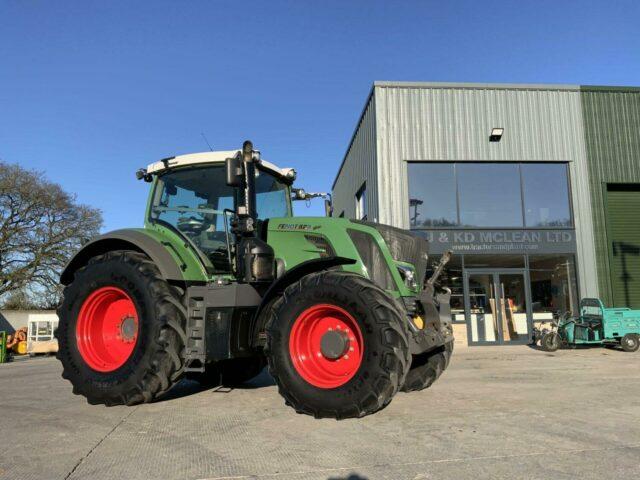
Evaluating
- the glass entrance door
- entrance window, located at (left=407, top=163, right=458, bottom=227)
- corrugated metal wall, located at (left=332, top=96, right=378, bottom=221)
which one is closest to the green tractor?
corrugated metal wall, located at (left=332, top=96, right=378, bottom=221)

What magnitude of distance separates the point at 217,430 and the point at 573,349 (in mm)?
11116

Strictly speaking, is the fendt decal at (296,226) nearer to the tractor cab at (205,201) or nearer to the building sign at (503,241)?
the tractor cab at (205,201)

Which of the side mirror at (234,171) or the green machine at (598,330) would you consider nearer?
the side mirror at (234,171)

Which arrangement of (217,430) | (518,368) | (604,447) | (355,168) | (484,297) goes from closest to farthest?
1. (604,447)
2. (217,430)
3. (518,368)
4. (484,297)
5. (355,168)

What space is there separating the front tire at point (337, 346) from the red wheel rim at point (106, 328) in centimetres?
173

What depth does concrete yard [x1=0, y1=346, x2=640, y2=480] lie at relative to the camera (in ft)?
9.62

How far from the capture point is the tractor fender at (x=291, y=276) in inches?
173

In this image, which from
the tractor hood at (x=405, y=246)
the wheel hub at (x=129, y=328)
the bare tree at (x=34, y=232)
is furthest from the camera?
the bare tree at (x=34, y=232)

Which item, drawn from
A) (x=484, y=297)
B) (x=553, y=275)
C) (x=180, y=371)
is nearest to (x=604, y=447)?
(x=180, y=371)

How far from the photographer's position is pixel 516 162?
1438 centimetres

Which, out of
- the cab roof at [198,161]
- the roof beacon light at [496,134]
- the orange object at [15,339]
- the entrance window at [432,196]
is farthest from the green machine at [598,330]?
the orange object at [15,339]

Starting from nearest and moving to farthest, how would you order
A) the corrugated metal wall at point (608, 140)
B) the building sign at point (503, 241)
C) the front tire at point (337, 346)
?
the front tire at point (337, 346) < the building sign at point (503, 241) < the corrugated metal wall at point (608, 140)

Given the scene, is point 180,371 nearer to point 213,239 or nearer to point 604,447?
point 213,239

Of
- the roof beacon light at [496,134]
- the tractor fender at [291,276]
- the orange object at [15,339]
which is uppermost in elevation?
the roof beacon light at [496,134]
